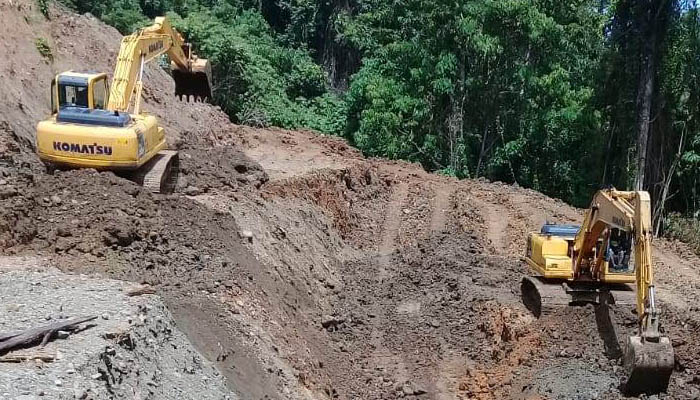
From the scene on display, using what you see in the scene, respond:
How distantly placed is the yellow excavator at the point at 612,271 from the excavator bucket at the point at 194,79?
29.2 feet

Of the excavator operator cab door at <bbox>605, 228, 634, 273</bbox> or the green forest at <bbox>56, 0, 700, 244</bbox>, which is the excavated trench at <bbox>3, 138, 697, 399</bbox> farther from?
the green forest at <bbox>56, 0, 700, 244</bbox>

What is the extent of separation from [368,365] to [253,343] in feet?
10.9

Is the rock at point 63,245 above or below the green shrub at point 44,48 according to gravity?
below

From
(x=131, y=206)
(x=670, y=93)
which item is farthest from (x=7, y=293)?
(x=670, y=93)

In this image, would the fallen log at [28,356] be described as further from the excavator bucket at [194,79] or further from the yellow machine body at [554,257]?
the excavator bucket at [194,79]

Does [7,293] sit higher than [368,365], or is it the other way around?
[7,293]

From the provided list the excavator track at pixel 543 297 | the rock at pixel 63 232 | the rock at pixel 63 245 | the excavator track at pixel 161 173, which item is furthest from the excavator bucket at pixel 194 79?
the excavator track at pixel 543 297

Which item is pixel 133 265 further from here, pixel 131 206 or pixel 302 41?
→ pixel 302 41

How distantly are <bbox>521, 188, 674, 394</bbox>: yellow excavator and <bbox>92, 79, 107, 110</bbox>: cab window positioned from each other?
7979 mm

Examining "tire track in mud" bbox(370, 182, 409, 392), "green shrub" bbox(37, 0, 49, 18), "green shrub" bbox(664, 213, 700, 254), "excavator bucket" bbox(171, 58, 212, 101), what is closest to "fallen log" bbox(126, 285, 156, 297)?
"tire track in mud" bbox(370, 182, 409, 392)

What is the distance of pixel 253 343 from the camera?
10.8 metres

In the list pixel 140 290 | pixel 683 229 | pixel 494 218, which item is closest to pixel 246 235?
pixel 140 290

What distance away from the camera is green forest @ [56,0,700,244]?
23484 mm

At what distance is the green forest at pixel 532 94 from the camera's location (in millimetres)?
23484
